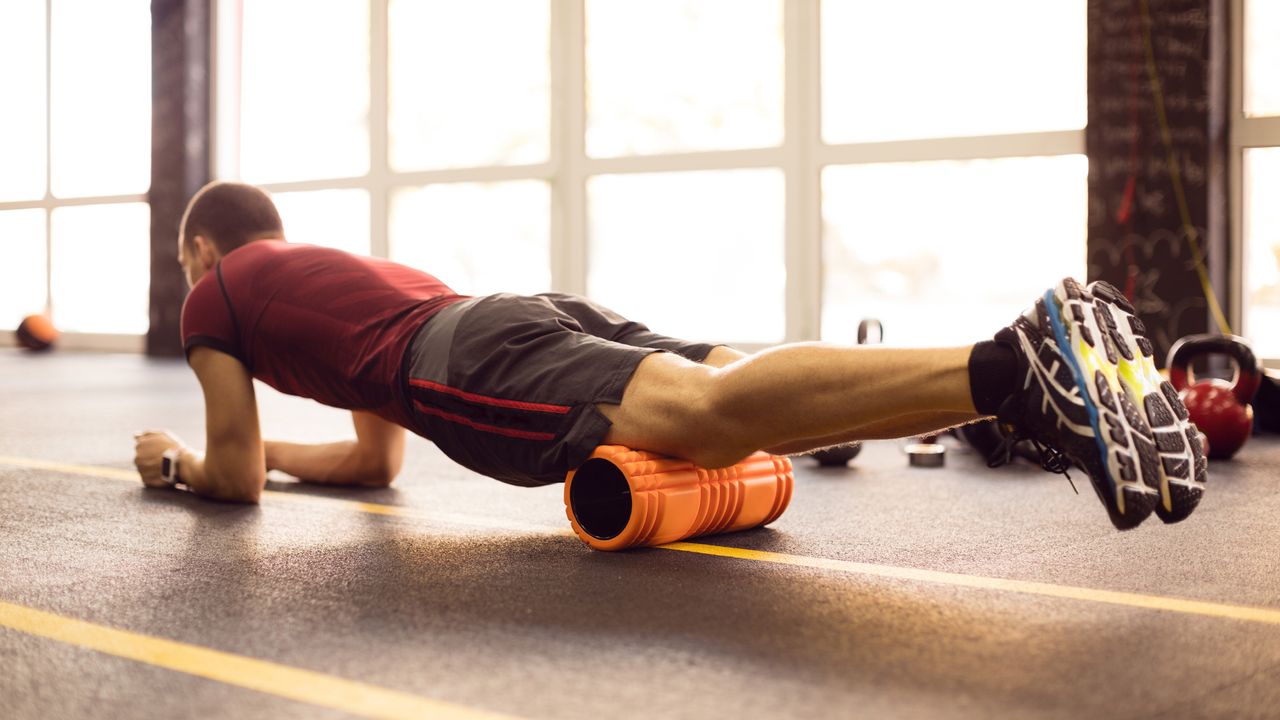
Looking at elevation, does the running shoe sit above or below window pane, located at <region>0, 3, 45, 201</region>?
below

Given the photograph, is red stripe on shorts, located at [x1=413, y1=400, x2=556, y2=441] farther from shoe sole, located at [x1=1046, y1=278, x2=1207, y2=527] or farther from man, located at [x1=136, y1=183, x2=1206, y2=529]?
shoe sole, located at [x1=1046, y1=278, x2=1207, y2=527]

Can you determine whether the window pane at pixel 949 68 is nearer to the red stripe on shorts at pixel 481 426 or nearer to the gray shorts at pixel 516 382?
the gray shorts at pixel 516 382

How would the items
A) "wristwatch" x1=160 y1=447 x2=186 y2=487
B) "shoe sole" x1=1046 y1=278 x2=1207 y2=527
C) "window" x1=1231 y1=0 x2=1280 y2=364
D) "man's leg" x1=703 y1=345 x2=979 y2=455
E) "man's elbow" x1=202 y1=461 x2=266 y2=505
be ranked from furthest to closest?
"window" x1=1231 y1=0 x2=1280 y2=364, "wristwatch" x1=160 y1=447 x2=186 y2=487, "man's elbow" x1=202 y1=461 x2=266 y2=505, "man's leg" x1=703 y1=345 x2=979 y2=455, "shoe sole" x1=1046 y1=278 x2=1207 y2=527

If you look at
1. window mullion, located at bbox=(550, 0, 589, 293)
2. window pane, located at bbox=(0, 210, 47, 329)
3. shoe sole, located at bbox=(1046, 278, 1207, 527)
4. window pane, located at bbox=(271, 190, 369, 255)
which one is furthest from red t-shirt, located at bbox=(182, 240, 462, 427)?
window pane, located at bbox=(0, 210, 47, 329)

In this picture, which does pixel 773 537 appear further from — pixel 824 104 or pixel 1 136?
pixel 1 136

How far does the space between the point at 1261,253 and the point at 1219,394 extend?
8.36 feet

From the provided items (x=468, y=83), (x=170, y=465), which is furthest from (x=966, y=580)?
(x=468, y=83)

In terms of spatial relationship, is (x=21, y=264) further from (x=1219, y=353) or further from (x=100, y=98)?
→ (x=1219, y=353)

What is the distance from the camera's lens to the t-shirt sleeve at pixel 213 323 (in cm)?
277

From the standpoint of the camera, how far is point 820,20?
731 cm

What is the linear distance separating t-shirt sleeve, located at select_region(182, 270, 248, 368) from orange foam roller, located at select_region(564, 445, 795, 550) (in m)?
0.89

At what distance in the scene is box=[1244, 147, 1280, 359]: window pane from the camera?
20.0 ft

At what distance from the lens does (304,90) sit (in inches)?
381

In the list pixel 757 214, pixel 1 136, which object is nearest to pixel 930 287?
pixel 757 214
